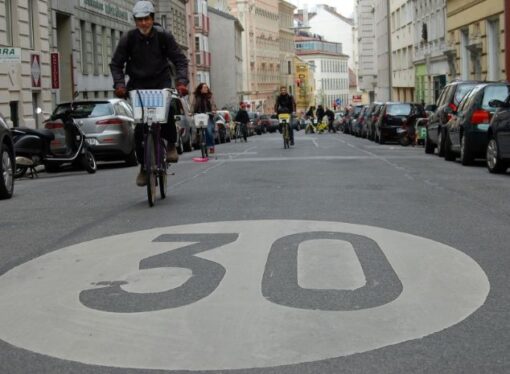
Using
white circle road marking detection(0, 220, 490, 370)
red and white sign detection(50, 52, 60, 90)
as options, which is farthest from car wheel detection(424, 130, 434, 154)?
white circle road marking detection(0, 220, 490, 370)

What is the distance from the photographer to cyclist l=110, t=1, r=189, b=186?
11727 mm

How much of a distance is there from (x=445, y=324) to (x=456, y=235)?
3.39 metres

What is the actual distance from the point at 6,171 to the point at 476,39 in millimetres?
31014

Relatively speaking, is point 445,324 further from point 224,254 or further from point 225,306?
point 224,254

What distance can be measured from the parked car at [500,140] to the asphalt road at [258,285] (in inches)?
197

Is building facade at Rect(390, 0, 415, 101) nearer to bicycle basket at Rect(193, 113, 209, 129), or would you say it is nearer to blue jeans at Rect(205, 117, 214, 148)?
blue jeans at Rect(205, 117, 214, 148)

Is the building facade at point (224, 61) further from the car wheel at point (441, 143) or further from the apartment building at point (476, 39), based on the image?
the car wheel at point (441, 143)

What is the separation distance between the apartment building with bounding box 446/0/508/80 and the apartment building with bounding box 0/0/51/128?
623 inches

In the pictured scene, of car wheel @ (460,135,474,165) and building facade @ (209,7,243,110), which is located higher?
building facade @ (209,7,243,110)

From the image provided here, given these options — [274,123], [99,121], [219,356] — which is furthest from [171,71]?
[274,123]

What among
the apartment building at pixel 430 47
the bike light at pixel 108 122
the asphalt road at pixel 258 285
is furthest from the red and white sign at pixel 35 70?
the apartment building at pixel 430 47

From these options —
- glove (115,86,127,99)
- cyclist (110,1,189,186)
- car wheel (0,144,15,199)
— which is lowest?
car wheel (0,144,15,199)

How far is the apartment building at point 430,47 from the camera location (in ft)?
178

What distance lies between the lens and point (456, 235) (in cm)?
892
